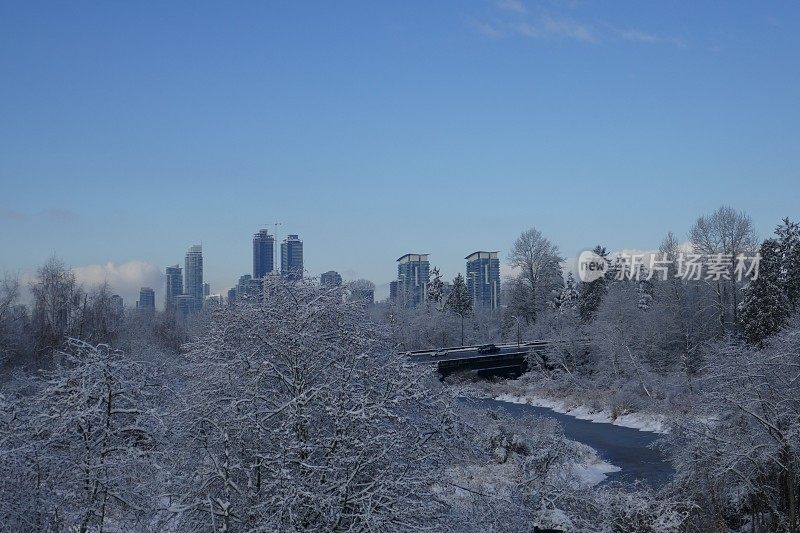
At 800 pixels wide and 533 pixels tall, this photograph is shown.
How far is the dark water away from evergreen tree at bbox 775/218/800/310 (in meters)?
15.1

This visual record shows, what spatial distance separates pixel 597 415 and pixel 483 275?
5273 inches

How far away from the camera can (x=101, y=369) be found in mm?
9359

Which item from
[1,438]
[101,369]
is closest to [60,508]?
[1,438]

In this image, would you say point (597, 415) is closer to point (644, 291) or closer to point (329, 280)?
point (644, 291)

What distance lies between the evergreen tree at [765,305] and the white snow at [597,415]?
8.61 meters

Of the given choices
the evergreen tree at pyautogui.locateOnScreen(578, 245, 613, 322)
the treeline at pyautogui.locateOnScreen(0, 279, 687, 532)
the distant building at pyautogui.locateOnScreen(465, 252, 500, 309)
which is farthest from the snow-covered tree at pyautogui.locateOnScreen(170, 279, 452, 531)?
the distant building at pyautogui.locateOnScreen(465, 252, 500, 309)

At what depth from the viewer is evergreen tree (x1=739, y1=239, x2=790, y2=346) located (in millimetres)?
43906

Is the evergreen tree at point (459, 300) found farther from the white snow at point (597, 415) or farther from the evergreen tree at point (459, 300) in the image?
the white snow at point (597, 415)

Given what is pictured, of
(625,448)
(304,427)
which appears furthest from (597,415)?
(304,427)

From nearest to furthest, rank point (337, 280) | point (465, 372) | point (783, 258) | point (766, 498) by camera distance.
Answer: point (337, 280), point (766, 498), point (783, 258), point (465, 372)

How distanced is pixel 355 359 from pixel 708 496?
1476 cm

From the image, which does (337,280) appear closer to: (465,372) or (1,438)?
(1,438)

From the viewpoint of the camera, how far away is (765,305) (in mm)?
44781

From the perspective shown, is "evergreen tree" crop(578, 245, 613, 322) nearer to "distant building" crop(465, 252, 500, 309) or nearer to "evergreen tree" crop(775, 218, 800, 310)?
"evergreen tree" crop(775, 218, 800, 310)
